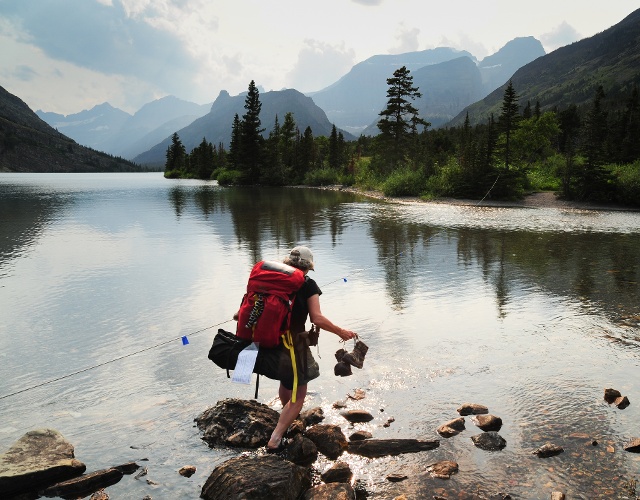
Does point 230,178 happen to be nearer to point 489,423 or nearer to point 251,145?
point 251,145

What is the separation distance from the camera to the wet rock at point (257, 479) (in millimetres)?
4496

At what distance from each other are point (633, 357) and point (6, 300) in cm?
1370

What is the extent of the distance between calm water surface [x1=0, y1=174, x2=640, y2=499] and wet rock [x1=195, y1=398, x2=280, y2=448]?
0.17m

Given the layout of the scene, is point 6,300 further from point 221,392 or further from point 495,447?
point 495,447

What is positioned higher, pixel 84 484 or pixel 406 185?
pixel 406 185

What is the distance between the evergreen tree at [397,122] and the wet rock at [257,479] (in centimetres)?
6178

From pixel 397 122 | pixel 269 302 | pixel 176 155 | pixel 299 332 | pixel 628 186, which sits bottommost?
pixel 299 332

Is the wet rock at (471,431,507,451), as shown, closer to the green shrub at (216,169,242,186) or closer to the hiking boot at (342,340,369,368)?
the hiking boot at (342,340,369,368)

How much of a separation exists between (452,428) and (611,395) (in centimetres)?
250

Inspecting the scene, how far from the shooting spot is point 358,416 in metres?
6.23

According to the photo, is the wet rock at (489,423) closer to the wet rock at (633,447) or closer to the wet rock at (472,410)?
the wet rock at (472,410)

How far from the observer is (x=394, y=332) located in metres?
9.69

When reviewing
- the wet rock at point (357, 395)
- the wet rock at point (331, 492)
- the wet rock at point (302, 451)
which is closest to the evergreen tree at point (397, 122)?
the wet rock at point (357, 395)

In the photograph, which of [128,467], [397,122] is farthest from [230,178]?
[128,467]
